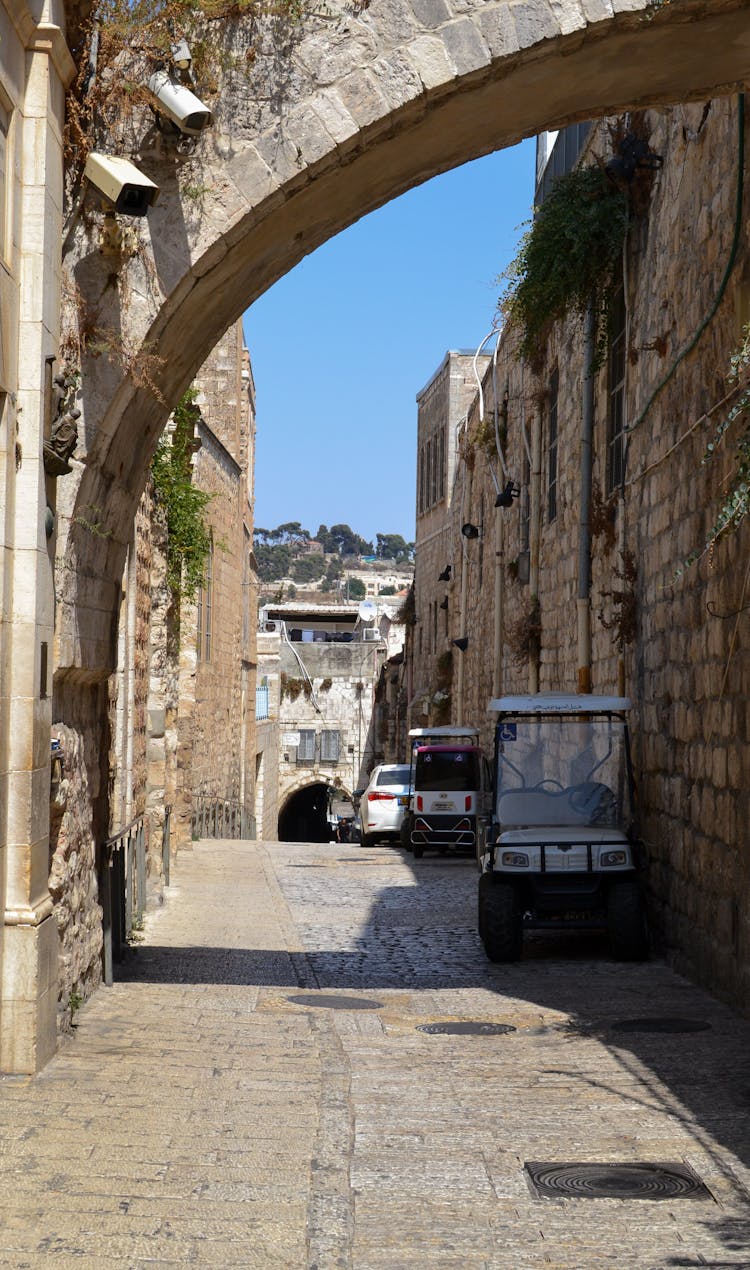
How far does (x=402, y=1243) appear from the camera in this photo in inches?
171

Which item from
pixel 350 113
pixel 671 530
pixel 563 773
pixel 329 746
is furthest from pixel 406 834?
pixel 329 746

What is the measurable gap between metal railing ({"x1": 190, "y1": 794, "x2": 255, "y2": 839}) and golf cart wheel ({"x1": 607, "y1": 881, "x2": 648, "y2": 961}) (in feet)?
32.9

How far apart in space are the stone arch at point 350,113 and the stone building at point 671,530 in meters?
1.87

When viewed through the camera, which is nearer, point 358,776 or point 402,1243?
point 402,1243

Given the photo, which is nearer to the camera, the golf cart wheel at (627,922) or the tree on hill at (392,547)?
the golf cart wheel at (627,922)

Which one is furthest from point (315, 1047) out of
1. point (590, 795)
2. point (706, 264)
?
point (706, 264)

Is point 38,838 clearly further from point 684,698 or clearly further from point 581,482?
point 581,482

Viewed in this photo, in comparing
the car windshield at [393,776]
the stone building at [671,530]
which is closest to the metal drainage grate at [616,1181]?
the stone building at [671,530]

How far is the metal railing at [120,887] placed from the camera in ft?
27.8

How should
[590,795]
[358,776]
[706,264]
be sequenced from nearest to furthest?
[706,264] → [590,795] → [358,776]

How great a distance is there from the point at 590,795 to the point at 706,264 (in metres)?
4.25

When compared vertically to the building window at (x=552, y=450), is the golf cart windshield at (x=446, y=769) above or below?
below

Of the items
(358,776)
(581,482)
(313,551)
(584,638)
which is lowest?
(358,776)

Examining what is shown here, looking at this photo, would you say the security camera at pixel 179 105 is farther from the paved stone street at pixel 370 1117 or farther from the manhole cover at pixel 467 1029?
the manhole cover at pixel 467 1029
